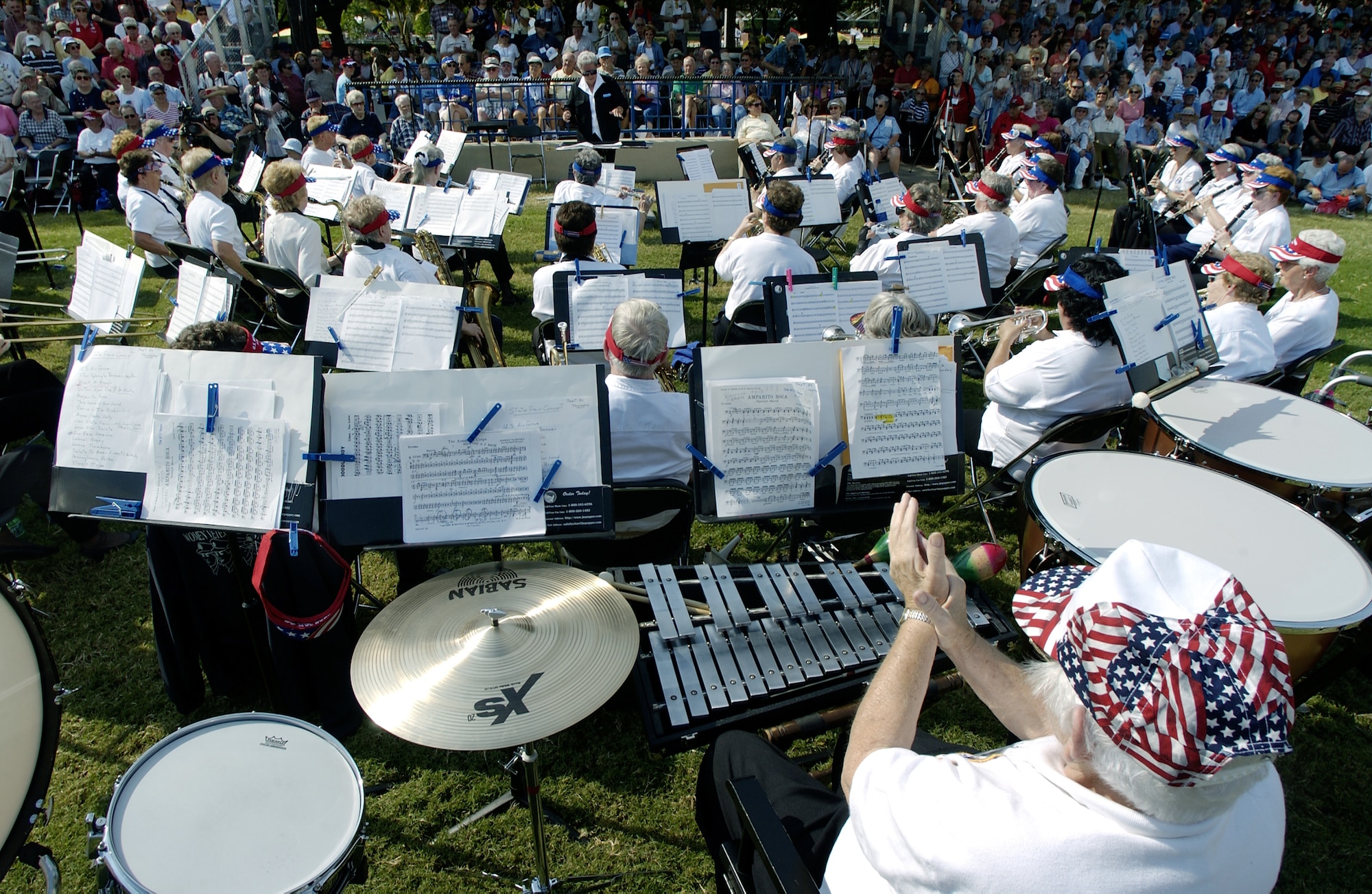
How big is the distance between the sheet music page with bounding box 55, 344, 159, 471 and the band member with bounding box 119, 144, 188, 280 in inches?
180

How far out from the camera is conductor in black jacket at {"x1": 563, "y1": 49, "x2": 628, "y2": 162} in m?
11.6

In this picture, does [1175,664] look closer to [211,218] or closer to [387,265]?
[387,265]

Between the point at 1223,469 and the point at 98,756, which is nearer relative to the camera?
the point at 98,756

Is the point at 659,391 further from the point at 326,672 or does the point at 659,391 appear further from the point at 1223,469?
the point at 1223,469

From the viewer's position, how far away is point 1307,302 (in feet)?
16.3

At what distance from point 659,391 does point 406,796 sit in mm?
1922

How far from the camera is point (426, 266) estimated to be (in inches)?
216

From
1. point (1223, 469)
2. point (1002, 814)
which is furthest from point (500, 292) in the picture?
point (1002, 814)

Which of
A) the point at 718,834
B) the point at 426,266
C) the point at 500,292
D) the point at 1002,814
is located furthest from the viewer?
the point at 500,292

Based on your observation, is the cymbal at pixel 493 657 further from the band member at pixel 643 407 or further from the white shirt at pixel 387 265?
the white shirt at pixel 387 265

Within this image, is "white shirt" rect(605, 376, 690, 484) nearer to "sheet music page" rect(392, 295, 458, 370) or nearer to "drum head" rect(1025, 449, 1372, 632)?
"sheet music page" rect(392, 295, 458, 370)

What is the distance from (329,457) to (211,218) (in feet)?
14.6

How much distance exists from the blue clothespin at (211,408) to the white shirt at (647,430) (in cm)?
144

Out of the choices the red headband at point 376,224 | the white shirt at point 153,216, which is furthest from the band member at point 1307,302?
the white shirt at point 153,216
